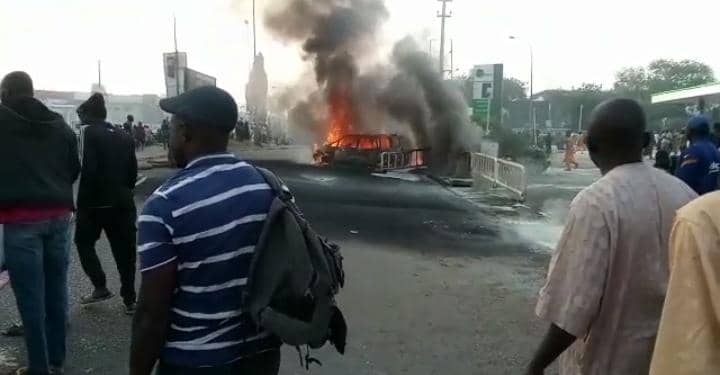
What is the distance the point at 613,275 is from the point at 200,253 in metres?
1.33

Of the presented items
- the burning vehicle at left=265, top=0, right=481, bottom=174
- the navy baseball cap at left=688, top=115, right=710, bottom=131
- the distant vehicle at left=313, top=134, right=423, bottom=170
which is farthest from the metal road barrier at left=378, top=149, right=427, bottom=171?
the navy baseball cap at left=688, top=115, right=710, bottom=131

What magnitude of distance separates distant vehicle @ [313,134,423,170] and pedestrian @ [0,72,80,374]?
20372 millimetres

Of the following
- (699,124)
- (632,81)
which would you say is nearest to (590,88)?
(632,81)

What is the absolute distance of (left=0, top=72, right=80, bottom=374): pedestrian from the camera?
365 centimetres

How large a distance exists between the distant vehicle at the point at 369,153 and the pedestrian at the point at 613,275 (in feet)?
71.9

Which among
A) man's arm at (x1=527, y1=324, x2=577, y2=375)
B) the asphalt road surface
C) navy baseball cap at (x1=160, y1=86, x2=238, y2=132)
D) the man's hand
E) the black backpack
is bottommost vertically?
the asphalt road surface

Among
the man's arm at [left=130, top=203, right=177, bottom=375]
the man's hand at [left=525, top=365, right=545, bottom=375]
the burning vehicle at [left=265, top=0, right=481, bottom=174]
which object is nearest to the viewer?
the man's arm at [left=130, top=203, right=177, bottom=375]

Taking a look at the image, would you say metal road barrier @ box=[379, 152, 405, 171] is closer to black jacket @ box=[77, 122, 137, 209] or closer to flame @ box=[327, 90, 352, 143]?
flame @ box=[327, 90, 352, 143]

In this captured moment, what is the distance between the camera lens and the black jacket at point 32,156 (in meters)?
3.63

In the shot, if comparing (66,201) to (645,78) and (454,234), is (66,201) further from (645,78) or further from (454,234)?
(645,78)

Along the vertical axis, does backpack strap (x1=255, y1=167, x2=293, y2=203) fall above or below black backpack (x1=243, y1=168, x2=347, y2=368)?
above

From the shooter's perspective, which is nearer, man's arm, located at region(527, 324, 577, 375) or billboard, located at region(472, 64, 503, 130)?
man's arm, located at region(527, 324, 577, 375)

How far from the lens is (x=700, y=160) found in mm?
6012

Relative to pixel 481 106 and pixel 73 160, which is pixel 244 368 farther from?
pixel 481 106
